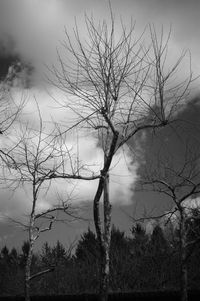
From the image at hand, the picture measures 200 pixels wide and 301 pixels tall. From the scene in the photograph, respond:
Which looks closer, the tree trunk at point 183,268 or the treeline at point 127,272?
the tree trunk at point 183,268

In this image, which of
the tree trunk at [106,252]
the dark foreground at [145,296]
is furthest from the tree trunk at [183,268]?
the tree trunk at [106,252]

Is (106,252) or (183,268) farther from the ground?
(106,252)

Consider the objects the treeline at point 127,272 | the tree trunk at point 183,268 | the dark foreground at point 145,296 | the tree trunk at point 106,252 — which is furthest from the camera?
the treeline at point 127,272

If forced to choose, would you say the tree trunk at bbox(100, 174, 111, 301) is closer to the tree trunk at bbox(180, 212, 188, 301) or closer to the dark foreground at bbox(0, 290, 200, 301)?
the tree trunk at bbox(180, 212, 188, 301)

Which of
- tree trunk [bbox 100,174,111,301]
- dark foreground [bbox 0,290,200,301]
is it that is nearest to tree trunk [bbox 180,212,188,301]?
dark foreground [bbox 0,290,200,301]

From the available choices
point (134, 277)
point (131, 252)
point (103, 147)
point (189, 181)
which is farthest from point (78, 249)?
point (103, 147)

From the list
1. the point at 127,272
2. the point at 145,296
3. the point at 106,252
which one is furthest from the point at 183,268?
the point at 127,272

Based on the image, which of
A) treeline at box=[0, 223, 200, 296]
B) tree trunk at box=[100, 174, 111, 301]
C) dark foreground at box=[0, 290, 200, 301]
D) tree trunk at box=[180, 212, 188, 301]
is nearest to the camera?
tree trunk at box=[100, 174, 111, 301]

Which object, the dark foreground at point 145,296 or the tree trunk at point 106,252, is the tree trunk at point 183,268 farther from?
the tree trunk at point 106,252

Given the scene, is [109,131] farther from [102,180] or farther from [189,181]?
[189,181]

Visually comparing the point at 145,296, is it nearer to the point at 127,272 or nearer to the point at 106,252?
the point at 127,272

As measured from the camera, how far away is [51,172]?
7836 millimetres

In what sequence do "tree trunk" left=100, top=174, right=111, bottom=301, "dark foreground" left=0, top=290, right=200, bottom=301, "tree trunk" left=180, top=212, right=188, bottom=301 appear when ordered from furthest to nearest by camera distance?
"dark foreground" left=0, top=290, right=200, bottom=301 → "tree trunk" left=180, top=212, right=188, bottom=301 → "tree trunk" left=100, top=174, right=111, bottom=301

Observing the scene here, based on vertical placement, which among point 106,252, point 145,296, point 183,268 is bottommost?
point 145,296
